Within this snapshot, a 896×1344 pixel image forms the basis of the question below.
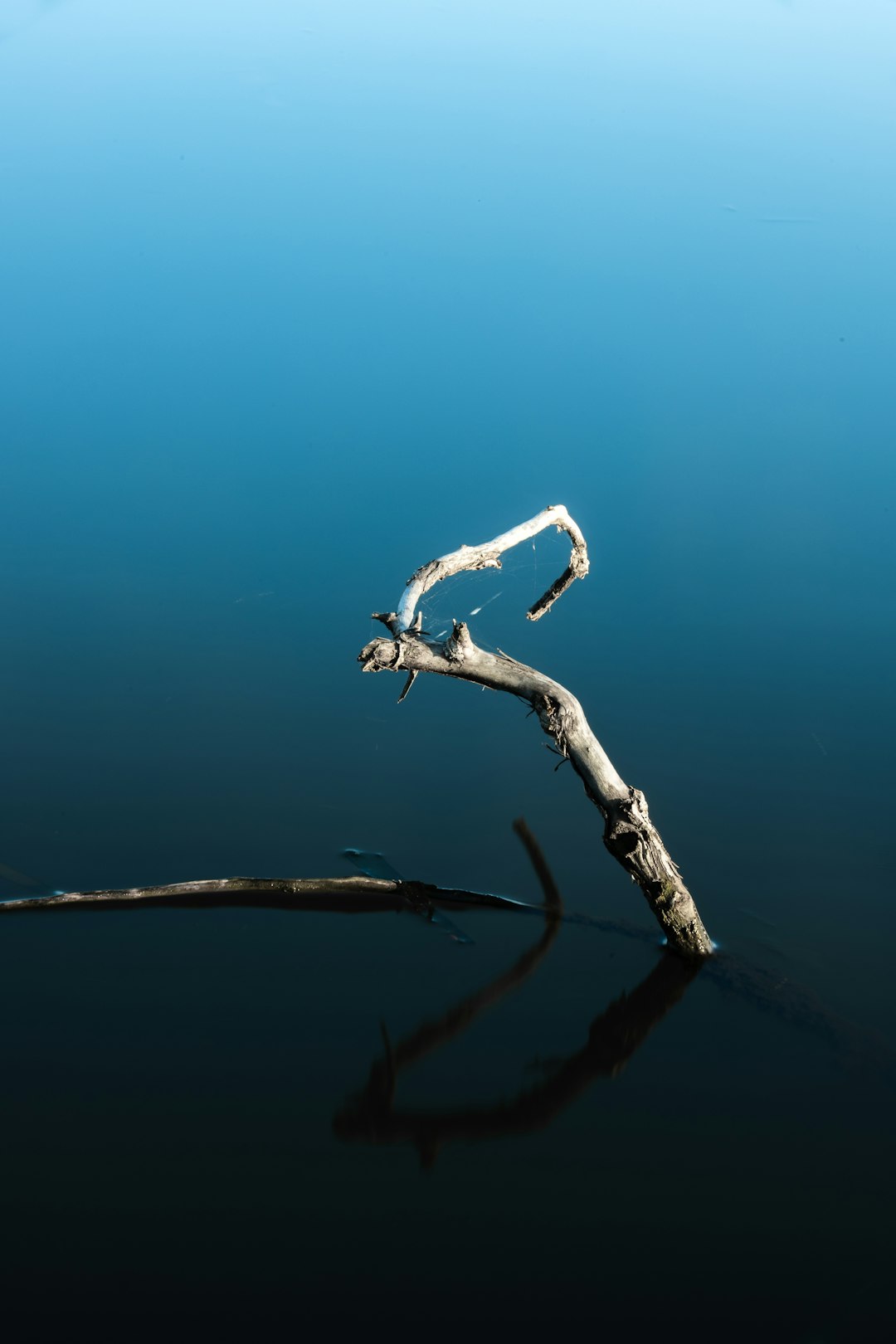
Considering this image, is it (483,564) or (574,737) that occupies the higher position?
(483,564)

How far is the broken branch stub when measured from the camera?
11.0 ft

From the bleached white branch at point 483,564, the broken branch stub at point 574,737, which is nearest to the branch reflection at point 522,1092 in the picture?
the broken branch stub at point 574,737

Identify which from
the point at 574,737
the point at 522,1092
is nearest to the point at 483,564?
the point at 574,737

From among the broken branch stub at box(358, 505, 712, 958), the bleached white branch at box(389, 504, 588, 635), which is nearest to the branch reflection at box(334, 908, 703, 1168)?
the broken branch stub at box(358, 505, 712, 958)

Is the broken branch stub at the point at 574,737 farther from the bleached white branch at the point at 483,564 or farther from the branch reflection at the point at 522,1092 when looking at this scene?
the branch reflection at the point at 522,1092

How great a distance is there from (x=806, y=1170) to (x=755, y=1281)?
0.35 metres

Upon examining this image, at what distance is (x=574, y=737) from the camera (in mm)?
3438

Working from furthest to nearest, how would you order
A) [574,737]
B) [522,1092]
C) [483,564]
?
1. [483,564]
2. [574,737]
3. [522,1092]

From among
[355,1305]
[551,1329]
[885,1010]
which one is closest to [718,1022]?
[885,1010]

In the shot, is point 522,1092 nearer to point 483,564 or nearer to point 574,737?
point 574,737

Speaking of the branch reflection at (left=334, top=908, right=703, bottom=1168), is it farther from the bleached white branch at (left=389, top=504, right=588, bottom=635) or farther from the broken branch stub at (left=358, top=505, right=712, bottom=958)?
the bleached white branch at (left=389, top=504, right=588, bottom=635)

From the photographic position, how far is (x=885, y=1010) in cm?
328

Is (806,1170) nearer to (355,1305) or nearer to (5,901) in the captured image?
(355,1305)

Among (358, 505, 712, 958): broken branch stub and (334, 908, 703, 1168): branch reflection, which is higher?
(358, 505, 712, 958): broken branch stub
